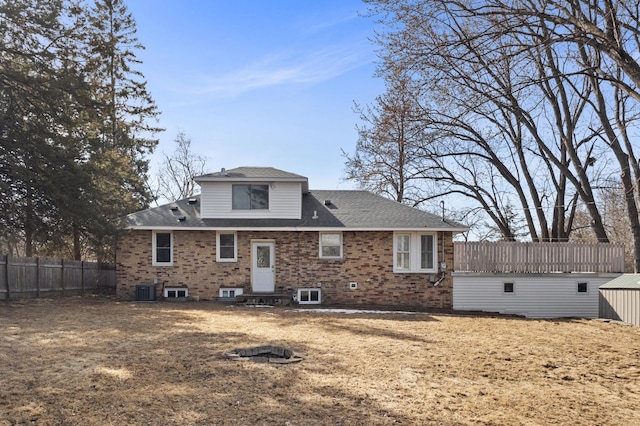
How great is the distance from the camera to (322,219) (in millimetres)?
17734

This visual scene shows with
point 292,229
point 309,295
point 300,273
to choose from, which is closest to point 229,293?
point 300,273

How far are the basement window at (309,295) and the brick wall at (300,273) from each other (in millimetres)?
164

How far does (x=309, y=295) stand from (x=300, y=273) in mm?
888

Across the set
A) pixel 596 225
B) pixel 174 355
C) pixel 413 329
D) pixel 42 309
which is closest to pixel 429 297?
pixel 413 329

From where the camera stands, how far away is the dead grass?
515cm

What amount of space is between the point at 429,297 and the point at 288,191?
6699 mm

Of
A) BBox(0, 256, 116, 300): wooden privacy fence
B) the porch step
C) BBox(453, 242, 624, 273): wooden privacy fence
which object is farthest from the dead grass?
BBox(453, 242, 624, 273): wooden privacy fence

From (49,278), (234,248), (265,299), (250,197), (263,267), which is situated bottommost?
(265,299)

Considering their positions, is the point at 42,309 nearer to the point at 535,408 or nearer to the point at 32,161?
the point at 32,161

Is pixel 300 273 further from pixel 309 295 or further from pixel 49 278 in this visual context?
pixel 49 278

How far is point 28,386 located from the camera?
230 inches

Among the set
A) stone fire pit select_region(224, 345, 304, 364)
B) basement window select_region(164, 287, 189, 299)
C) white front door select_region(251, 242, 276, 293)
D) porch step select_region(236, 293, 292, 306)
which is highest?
white front door select_region(251, 242, 276, 293)

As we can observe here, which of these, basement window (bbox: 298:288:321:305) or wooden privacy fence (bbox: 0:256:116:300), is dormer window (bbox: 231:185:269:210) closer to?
basement window (bbox: 298:288:321:305)

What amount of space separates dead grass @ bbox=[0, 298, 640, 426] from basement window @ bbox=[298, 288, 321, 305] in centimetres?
526
